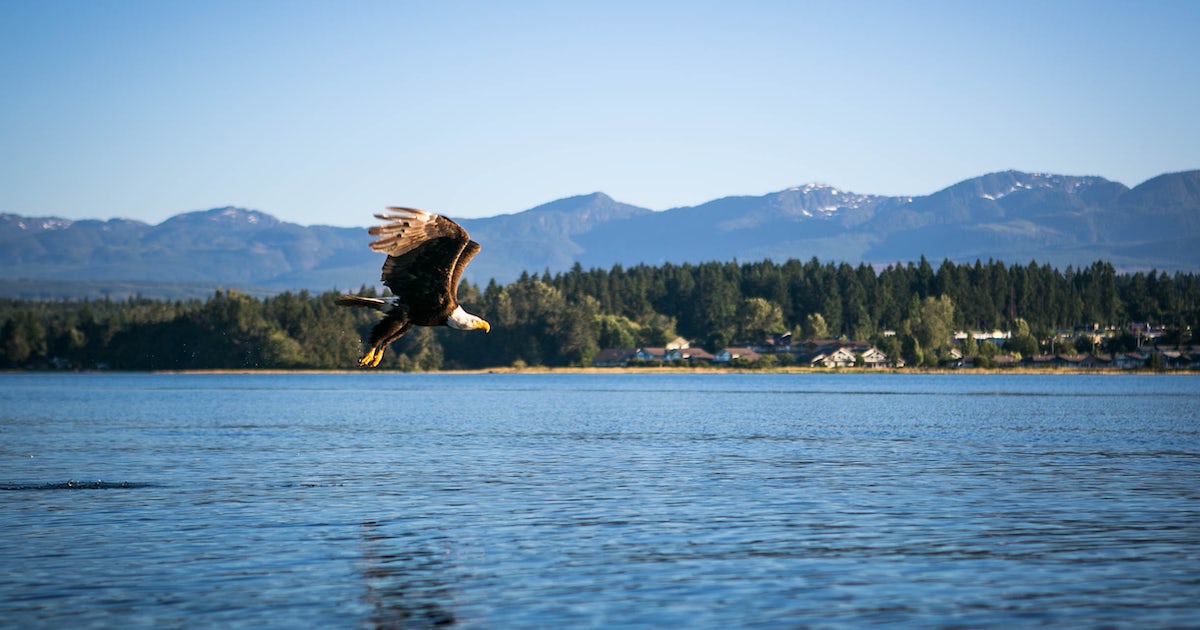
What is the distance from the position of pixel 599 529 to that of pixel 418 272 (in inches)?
401

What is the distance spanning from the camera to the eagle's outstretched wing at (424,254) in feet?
64.1

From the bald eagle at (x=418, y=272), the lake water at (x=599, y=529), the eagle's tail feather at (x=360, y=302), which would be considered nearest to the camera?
the eagle's tail feather at (x=360, y=302)

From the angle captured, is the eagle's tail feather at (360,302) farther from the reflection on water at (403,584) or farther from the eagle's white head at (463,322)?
the reflection on water at (403,584)

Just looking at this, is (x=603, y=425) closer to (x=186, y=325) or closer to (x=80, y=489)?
(x=80, y=489)

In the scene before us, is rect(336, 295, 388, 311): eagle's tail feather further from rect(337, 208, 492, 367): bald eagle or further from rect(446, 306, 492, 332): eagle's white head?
rect(446, 306, 492, 332): eagle's white head

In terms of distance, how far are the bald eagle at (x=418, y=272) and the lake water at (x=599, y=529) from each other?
454cm

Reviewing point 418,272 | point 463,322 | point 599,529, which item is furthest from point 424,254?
point 599,529

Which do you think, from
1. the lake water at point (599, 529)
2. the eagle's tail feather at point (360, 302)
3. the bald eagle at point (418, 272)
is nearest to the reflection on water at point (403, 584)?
the lake water at point (599, 529)

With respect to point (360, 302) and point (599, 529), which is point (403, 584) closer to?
point (360, 302)

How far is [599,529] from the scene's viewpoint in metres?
28.1

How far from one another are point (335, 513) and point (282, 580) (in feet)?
27.6

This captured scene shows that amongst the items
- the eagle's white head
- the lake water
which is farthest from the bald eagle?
the lake water

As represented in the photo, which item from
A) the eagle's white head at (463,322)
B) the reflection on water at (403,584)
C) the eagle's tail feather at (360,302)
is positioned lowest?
the reflection on water at (403,584)

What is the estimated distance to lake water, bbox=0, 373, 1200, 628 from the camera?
20453 mm
